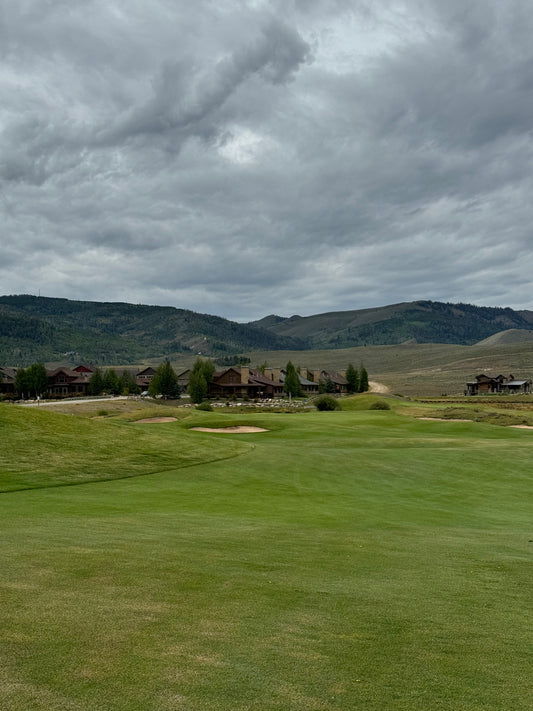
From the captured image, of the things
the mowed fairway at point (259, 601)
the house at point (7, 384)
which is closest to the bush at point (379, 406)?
the mowed fairway at point (259, 601)

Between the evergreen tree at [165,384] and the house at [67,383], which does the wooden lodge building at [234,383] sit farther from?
the evergreen tree at [165,384]

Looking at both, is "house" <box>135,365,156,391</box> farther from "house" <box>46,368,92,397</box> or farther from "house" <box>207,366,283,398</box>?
"house" <box>207,366,283,398</box>

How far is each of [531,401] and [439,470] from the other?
282ft

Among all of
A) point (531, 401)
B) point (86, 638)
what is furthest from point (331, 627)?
point (531, 401)

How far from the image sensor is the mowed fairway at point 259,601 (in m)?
5.05

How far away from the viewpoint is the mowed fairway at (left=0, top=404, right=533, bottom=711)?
5.05m

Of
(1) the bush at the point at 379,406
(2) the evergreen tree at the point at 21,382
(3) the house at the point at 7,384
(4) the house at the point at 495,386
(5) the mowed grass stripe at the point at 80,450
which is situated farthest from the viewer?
(4) the house at the point at 495,386

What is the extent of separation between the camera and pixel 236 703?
472 cm

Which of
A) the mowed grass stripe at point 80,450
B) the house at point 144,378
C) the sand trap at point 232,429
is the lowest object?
the sand trap at point 232,429

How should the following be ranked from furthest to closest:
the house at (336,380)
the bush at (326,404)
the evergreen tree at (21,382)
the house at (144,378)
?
the house at (144,378) → the house at (336,380) → the evergreen tree at (21,382) → the bush at (326,404)

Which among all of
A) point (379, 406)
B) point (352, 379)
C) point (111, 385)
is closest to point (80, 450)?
point (379, 406)

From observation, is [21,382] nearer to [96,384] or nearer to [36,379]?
[36,379]

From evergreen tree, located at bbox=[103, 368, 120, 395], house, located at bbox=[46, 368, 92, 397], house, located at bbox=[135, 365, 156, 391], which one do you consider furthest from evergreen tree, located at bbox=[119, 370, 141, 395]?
house, located at bbox=[135, 365, 156, 391]

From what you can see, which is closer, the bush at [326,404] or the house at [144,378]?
the bush at [326,404]
